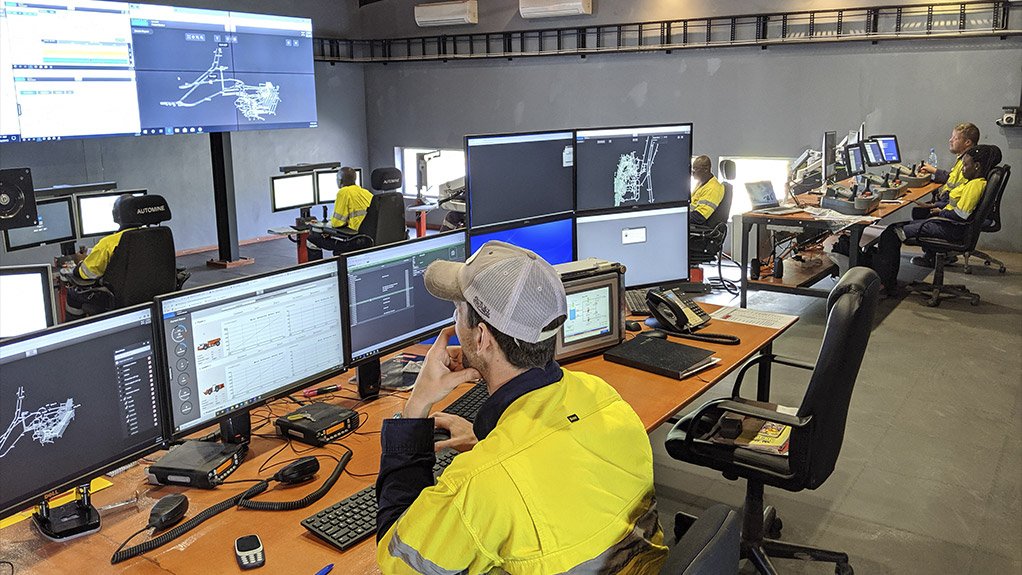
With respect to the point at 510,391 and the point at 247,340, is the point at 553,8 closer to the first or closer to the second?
the point at 247,340

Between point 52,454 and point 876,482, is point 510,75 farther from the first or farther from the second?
point 52,454

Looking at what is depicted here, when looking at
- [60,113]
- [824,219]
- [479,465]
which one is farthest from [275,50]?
[479,465]

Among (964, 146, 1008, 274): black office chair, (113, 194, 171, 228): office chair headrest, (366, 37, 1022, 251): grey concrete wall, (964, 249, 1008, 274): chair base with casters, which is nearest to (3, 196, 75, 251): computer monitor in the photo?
(113, 194, 171, 228): office chair headrest

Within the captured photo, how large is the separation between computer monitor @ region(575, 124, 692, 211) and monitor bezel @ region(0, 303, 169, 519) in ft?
6.28

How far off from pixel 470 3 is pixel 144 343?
355 inches

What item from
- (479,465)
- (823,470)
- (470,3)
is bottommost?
(823,470)

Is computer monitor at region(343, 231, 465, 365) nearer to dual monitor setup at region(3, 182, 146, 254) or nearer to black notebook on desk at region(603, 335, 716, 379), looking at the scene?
black notebook on desk at region(603, 335, 716, 379)

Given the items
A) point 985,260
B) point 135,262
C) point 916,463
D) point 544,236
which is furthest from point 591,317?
point 985,260

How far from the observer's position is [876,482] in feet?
11.2

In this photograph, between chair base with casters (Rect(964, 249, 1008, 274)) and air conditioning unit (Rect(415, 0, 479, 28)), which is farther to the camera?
air conditioning unit (Rect(415, 0, 479, 28))

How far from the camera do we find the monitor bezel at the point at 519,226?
283cm

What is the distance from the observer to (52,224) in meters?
5.40

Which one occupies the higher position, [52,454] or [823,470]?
[52,454]

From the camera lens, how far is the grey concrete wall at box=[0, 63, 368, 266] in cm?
784
